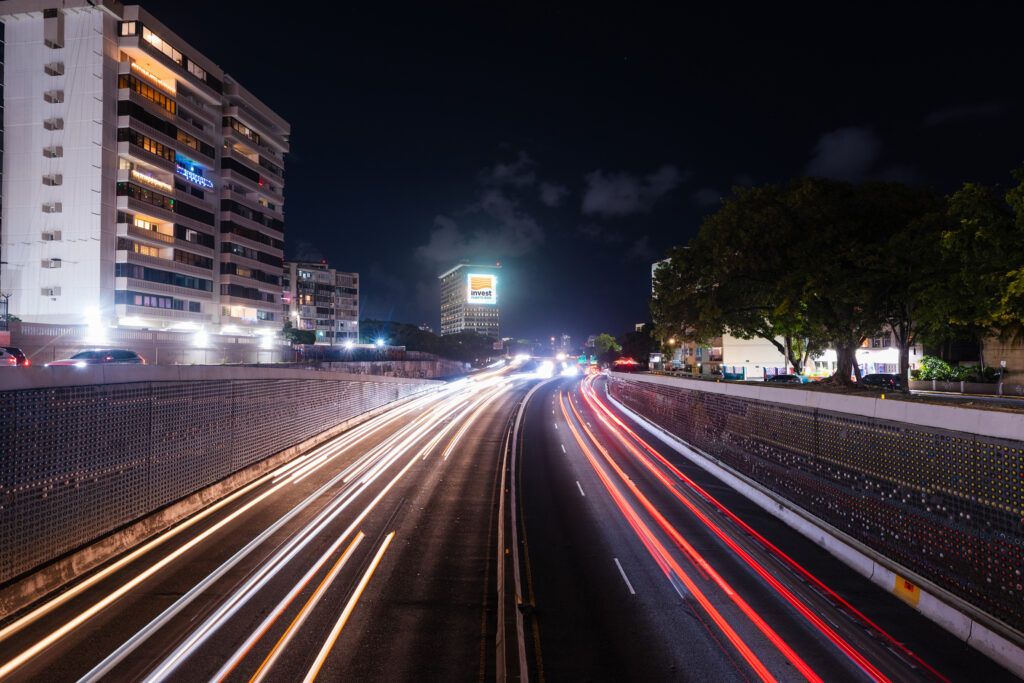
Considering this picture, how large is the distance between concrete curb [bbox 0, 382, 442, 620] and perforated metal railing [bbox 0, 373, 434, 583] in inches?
9.0

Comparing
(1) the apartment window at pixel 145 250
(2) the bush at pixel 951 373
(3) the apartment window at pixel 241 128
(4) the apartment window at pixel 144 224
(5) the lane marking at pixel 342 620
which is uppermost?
(3) the apartment window at pixel 241 128

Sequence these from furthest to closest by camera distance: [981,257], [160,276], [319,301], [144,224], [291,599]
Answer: [319,301], [160,276], [144,224], [981,257], [291,599]

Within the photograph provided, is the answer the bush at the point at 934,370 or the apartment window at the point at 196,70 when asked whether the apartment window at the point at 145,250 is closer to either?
the apartment window at the point at 196,70

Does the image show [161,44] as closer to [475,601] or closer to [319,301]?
[475,601]

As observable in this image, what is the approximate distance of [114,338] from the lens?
3170cm

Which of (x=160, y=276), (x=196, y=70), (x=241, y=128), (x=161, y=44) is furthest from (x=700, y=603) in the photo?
(x=241, y=128)

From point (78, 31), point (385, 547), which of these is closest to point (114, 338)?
point (385, 547)

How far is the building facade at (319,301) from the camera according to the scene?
131000 mm

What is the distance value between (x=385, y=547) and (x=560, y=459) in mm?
14296

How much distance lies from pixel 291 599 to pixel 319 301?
436 ft

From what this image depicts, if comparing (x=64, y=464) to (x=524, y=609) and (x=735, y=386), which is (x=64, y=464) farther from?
(x=735, y=386)

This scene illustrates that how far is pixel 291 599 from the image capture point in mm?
11172

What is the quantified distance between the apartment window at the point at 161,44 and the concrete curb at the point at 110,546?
192ft

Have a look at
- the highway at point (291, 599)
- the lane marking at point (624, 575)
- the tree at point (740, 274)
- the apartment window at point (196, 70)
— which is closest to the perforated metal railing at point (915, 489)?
the lane marking at point (624, 575)
